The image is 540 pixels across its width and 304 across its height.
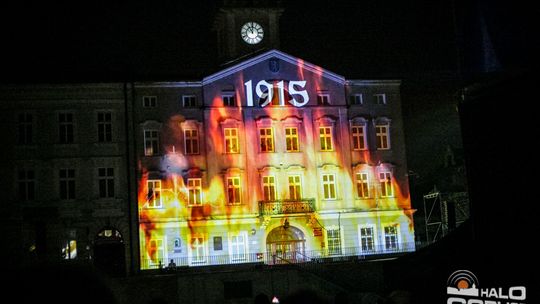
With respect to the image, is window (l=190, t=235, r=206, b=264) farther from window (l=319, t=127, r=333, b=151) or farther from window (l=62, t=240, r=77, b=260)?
window (l=319, t=127, r=333, b=151)

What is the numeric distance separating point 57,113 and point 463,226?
27.4 metres

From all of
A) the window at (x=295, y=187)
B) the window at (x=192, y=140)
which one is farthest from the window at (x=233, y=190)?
the window at (x=295, y=187)

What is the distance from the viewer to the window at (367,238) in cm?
3834

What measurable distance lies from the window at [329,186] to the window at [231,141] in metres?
5.53

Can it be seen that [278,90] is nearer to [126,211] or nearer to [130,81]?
[130,81]

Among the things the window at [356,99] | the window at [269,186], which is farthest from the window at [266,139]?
the window at [356,99]

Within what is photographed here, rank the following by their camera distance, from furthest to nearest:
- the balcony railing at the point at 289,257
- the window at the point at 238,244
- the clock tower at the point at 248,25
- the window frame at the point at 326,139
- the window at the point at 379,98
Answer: the clock tower at the point at 248,25, the window at the point at 379,98, the window frame at the point at 326,139, the window at the point at 238,244, the balcony railing at the point at 289,257

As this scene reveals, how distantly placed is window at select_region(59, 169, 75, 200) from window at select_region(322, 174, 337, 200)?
14484mm

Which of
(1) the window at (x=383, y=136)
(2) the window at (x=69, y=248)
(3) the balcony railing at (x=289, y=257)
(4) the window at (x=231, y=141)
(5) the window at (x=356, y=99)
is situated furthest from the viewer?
(1) the window at (x=383, y=136)

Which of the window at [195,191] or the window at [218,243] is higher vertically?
the window at [195,191]

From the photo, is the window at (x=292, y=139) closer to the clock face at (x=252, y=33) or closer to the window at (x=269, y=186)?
the window at (x=269, y=186)

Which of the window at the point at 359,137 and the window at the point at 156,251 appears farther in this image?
the window at the point at 359,137

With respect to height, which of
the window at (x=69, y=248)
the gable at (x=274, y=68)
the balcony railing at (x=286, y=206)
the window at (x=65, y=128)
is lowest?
the window at (x=69, y=248)

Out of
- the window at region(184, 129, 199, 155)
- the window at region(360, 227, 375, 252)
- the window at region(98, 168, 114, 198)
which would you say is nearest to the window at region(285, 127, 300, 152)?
the window at region(184, 129, 199, 155)
